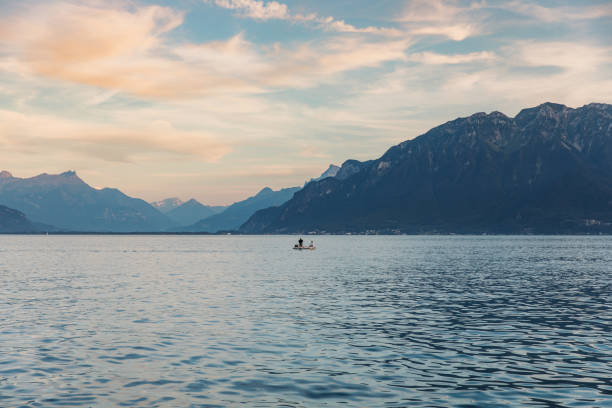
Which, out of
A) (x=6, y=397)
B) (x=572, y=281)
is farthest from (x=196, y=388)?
(x=572, y=281)

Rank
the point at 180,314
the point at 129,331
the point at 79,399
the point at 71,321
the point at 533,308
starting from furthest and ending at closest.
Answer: the point at 533,308 → the point at 180,314 → the point at 71,321 → the point at 129,331 → the point at 79,399

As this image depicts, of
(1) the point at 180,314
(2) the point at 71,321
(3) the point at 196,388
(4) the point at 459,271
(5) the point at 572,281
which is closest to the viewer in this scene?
(3) the point at 196,388

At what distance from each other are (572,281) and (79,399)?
70.8 meters

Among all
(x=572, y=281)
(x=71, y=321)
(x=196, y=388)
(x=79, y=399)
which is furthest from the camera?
(x=572, y=281)

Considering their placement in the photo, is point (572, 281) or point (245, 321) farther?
point (572, 281)

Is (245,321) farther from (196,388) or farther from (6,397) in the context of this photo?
(6,397)

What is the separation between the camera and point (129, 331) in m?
38.2

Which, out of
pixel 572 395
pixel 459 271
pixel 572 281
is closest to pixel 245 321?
pixel 572 395

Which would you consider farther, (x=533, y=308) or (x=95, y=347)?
(x=533, y=308)

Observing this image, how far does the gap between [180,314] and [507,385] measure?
2835 centimetres

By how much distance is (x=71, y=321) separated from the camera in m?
42.3

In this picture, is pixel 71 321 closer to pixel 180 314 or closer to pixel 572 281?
pixel 180 314

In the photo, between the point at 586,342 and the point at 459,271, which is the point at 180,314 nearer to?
the point at 586,342

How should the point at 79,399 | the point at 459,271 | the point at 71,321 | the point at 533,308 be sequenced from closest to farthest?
the point at 79,399
the point at 71,321
the point at 533,308
the point at 459,271
